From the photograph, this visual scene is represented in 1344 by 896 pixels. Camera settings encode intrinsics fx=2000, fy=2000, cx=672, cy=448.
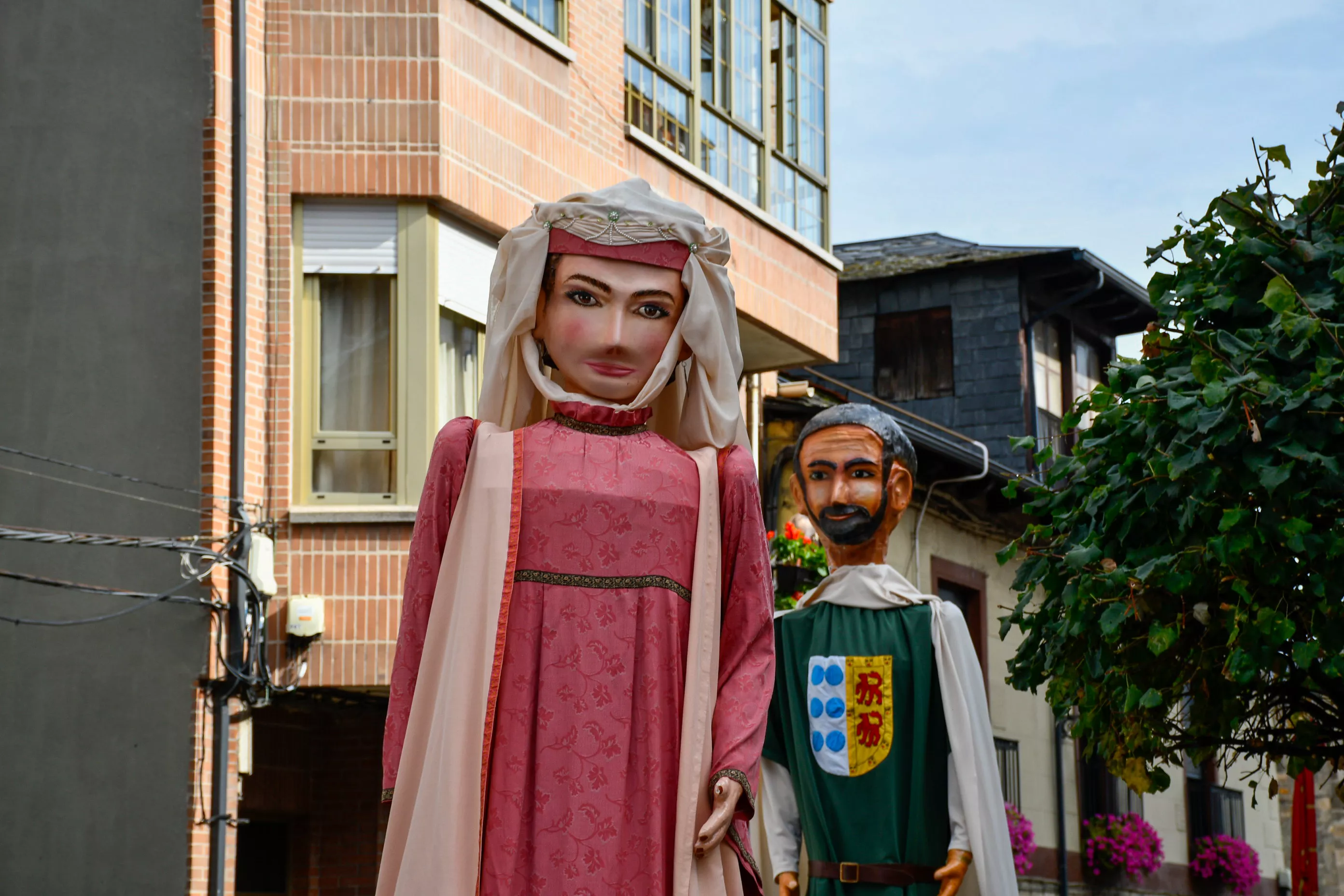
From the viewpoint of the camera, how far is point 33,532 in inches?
420

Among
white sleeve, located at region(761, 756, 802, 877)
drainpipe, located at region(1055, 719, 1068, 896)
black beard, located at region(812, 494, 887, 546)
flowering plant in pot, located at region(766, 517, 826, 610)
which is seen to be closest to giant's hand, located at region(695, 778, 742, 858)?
white sleeve, located at region(761, 756, 802, 877)

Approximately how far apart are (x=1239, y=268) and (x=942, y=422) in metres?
15.0

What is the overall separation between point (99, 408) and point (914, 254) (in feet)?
42.7

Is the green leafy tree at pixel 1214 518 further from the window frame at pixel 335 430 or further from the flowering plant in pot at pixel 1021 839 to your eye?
the flowering plant in pot at pixel 1021 839

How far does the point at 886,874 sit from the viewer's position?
6.12 meters

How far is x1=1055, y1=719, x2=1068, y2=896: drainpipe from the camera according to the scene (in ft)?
67.7

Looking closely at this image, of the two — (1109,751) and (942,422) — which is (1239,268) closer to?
(1109,751)

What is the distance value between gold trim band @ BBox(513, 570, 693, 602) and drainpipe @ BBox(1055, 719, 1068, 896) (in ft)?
54.0

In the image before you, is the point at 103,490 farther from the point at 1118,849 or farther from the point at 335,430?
the point at 1118,849

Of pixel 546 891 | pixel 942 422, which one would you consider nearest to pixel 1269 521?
pixel 546 891

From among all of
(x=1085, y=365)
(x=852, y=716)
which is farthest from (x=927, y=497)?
(x=852, y=716)

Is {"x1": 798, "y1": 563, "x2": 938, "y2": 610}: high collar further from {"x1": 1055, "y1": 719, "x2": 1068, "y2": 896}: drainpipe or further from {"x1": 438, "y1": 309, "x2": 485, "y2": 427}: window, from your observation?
{"x1": 1055, "y1": 719, "x2": 1068, "y2": 896}: drainpipe

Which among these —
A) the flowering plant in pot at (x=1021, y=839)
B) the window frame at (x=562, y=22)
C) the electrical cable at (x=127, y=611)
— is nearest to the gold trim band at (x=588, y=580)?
the electrical cable at (x=127, y=611)

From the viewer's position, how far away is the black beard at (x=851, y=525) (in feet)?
21.9
